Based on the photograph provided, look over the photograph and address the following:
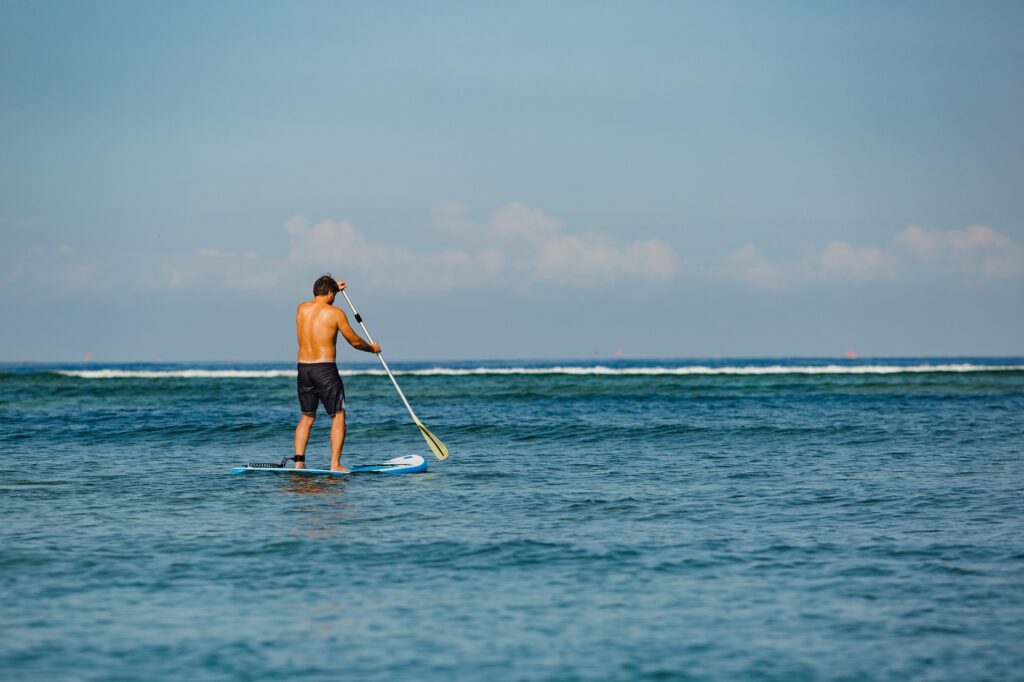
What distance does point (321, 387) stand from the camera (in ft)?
40.9

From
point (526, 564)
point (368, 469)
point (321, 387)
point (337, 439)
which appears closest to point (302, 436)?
point (337, 439)

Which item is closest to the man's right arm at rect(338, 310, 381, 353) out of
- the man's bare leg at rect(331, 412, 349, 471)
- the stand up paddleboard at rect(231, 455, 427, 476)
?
the man's bare leg at rect(331, 412, 349, 471)

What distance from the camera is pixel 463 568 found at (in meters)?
7.04

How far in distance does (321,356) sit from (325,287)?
89cm

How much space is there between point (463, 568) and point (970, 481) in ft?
24.4

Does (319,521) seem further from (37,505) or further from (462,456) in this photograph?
(462,456)

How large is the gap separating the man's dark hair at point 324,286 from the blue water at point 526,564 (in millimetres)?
2444

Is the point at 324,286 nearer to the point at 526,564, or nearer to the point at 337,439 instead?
the point at 337,439

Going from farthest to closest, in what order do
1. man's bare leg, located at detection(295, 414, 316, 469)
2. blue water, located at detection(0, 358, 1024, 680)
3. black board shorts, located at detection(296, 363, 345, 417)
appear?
1. man's bare leg, located at detection(295, 414, 316, 469)
2. black board shorts, located at detection(296, 363, 345, 417)
3. blue water, located at detection(0, 358, 1024, 680)

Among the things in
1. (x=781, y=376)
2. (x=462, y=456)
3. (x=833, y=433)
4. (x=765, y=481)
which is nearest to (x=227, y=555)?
(x=765, y=481)

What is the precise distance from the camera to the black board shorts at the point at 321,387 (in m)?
12.4

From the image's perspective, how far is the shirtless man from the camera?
1244 cm

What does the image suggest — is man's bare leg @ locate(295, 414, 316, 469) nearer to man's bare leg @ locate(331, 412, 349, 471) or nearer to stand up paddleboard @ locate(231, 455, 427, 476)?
stand up paddleboard @ locate(231, 455, 427, 476)

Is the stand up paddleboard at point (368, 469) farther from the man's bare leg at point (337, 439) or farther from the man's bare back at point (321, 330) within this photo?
the man's bare back at point (321, 330)
